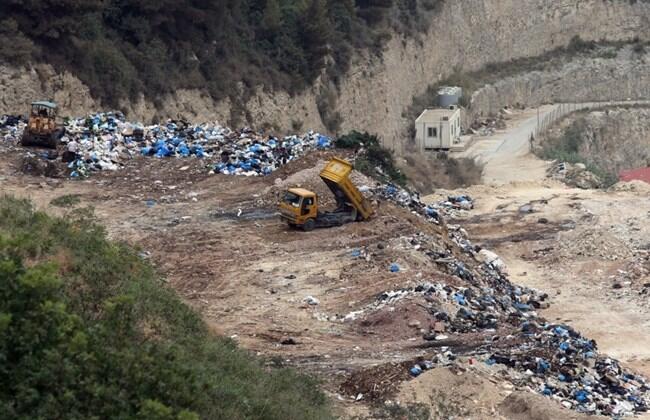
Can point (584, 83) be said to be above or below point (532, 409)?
below

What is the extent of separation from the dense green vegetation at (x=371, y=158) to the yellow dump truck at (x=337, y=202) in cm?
525

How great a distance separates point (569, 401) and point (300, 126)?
3352cm

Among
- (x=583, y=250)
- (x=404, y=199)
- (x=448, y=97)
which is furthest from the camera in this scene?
(x=448, y=97)

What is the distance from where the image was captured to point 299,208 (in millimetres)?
30266

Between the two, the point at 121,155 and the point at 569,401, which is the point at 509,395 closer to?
the point at 569,401

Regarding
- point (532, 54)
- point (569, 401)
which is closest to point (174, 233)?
point (569, 401)

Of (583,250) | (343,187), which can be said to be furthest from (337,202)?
(583,250)

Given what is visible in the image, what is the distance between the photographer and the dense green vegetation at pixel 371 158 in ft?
121

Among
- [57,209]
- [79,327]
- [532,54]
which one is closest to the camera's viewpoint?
[79,327]

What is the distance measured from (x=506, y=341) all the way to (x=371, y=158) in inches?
605

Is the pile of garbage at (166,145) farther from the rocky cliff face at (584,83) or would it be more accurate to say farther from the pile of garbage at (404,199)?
the rocky cliff face at (584,83)

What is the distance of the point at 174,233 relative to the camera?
97.9ft

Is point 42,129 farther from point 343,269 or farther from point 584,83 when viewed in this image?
point 584,83

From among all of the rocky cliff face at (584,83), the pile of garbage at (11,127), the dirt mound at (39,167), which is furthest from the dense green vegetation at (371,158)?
the rocky cliff face at (584,83)
